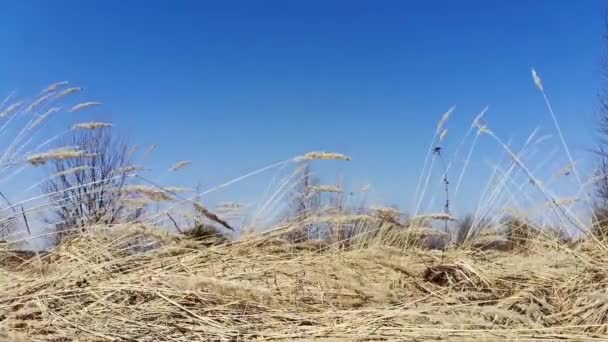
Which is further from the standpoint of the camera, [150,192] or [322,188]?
[322,188]

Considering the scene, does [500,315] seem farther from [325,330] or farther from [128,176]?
[128,176]


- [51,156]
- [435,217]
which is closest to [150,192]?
[51,156]

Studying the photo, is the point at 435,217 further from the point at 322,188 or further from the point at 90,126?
the point at 90,126

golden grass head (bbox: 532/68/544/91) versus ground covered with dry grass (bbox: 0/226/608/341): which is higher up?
golden grass head (bbox: 532/68/544/91)

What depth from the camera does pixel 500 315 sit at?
1541mm

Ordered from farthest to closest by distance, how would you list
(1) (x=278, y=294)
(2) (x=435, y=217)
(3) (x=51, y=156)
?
(2) (x=435, y=217) < (3) (x=51, y=156) < (1) (x=278, y=294)

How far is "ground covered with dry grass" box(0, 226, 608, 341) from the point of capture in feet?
4.81

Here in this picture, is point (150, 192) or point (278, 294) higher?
point (150, 192)

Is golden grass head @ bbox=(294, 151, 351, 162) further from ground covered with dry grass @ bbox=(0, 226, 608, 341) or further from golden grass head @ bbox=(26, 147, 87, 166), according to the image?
golden grass head @ bbox=(26, 147, 87, 166)

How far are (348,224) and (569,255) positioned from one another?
2.91 ft

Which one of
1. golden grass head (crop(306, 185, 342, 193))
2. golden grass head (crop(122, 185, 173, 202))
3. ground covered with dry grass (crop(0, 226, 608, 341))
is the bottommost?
ground covered with dry grass (crop(0, 226, 608, 341))

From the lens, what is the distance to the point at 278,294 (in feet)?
5.75

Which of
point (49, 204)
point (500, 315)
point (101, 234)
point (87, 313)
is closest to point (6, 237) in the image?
point (49, 204)

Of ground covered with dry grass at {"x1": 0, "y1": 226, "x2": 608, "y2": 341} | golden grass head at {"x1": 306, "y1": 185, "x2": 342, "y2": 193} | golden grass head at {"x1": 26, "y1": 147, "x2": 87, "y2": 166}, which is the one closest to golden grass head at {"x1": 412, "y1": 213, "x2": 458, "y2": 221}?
ground covered with dry grass at {"x1": 0, "y1": 226, "x2": 608, "y2": 341}
